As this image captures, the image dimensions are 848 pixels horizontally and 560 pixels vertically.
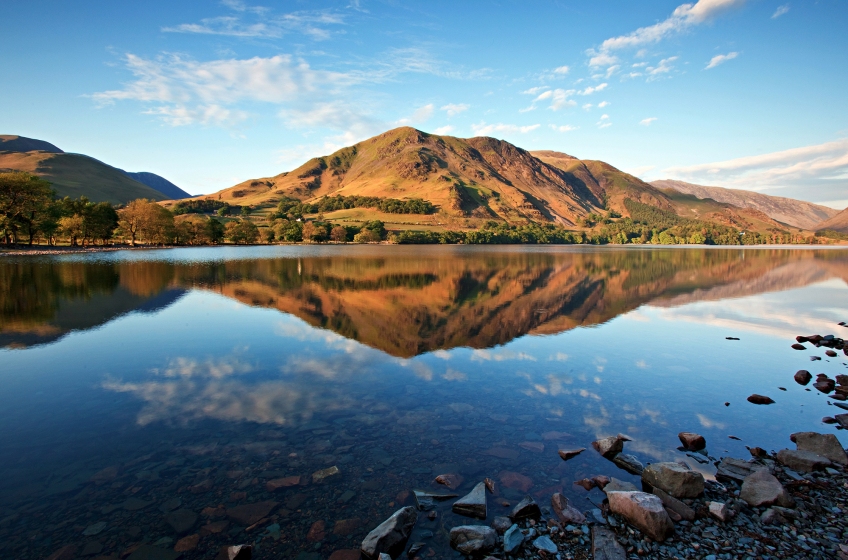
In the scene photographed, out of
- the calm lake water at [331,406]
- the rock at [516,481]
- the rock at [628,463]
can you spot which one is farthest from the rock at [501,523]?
the rock at [628,463]

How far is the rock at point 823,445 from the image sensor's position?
36.8ft

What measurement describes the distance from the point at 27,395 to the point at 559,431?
18.7 metres

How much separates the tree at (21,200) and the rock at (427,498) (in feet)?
368

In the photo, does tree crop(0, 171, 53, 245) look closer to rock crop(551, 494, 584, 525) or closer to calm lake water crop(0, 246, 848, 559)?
calm lake water crop(0, 246, 848, 559)

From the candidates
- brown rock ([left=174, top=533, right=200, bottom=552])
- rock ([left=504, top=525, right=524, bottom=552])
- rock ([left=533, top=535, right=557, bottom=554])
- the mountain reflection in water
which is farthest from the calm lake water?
rock ([left=533, top=535, right=557, bottom=554])

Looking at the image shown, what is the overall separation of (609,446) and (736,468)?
3.08m

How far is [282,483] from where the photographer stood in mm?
9922

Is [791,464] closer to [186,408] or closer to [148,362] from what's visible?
[186,408]

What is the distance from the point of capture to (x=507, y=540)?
26.5 ft

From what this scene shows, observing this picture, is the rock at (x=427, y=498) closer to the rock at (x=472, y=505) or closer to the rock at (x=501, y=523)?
the rock at (x=472, y=505)

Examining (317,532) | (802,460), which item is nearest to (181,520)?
(317,532)

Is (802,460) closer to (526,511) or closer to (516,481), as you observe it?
(516,481)

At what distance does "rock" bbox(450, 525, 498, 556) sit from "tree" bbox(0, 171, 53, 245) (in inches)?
4470

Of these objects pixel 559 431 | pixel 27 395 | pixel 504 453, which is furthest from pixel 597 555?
pixel 27 395
